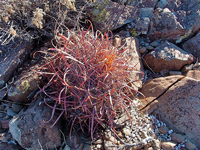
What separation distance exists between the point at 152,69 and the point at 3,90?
202 cm

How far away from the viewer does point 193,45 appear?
2666 mm

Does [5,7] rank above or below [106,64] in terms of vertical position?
above

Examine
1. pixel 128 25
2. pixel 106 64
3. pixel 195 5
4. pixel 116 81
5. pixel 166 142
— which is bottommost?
pixel 166 142

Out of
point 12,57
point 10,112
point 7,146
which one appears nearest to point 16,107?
point 10,112

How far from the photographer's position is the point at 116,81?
1.89 meters

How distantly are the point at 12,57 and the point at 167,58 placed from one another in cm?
210

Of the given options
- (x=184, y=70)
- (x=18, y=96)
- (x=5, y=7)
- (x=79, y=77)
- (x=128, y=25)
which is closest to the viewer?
(x=79, y=77)

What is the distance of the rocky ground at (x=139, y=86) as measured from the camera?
1.77 metres

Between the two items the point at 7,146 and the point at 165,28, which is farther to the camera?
the point at 165,28

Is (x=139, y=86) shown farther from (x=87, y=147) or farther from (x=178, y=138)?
(x=87, y=147)

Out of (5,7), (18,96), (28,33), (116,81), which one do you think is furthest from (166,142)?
(5,7)

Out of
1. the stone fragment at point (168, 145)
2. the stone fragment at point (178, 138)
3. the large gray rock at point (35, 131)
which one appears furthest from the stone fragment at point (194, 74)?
the large gray rock at point (35, 131)

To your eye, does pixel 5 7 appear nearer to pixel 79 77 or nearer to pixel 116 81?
pixel 79 77

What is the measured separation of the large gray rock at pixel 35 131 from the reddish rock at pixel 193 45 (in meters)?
2.24
